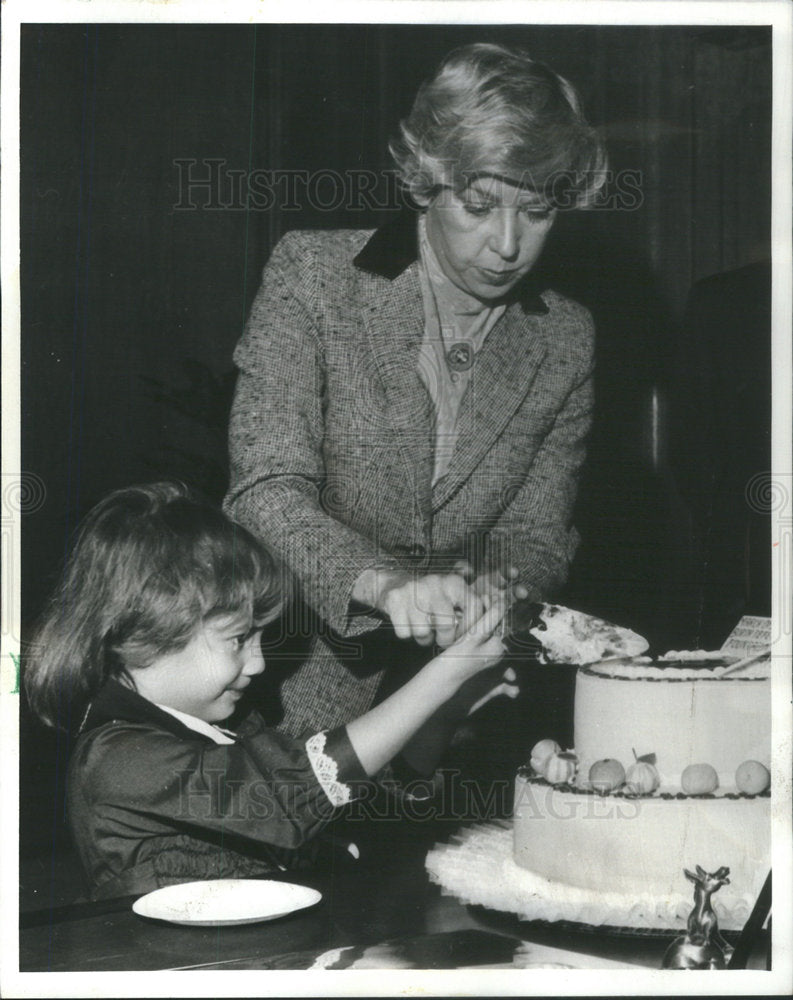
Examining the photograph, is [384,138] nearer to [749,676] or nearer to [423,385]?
[423,385]

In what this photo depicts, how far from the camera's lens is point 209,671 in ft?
7.62

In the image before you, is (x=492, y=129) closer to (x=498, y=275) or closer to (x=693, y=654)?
A: (x=498, y=275)

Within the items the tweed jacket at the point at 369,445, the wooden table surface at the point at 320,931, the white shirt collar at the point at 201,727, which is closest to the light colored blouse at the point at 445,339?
the tweed jacket at the point at 369,445

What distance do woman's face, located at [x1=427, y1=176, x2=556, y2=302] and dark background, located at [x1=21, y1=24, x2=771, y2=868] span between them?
6 cm

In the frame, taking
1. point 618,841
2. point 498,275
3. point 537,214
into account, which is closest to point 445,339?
point 498,275

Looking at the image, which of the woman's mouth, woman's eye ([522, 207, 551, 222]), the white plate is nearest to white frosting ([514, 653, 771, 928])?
the white plate

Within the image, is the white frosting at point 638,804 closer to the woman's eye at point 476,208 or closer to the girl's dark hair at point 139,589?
the girl's dark hair at point 139,589

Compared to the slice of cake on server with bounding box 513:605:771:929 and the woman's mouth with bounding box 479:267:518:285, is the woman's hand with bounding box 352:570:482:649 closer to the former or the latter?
the slice of cake on server with bounding box 513:605:771:929

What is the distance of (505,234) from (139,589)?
1.01m

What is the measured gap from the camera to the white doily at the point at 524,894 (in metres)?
2.17

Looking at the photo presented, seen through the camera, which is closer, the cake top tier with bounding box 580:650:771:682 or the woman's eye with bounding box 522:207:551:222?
the cake top tier with bounding box 580:650:771:682

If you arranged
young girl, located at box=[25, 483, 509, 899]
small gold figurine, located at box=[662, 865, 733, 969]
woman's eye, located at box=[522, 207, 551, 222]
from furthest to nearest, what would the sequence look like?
woman's eye, located at box=[522, 207, 551, 222]
young girl, located at box=[25, 483, 509, 899]
small gold figurine, located at box=[662, 865, 733, 969]

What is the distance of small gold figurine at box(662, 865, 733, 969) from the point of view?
216 centimetres

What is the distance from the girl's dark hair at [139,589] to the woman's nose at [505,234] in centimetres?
76
